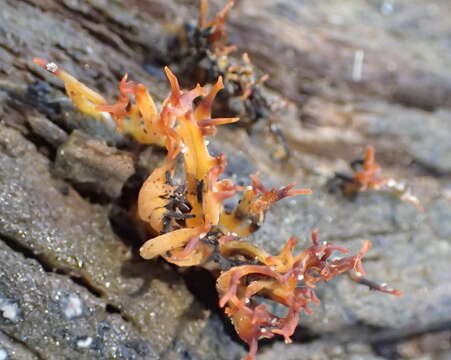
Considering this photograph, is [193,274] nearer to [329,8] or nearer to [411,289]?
[411,289]

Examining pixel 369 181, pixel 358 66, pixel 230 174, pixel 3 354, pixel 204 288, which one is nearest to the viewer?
pixel 3 354

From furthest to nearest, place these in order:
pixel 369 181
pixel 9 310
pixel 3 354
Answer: pixel 369 181
pixel 9 310
pixel 3 354

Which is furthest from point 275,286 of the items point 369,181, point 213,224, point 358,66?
point 358,66

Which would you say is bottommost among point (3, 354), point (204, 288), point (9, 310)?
point (204, 288)

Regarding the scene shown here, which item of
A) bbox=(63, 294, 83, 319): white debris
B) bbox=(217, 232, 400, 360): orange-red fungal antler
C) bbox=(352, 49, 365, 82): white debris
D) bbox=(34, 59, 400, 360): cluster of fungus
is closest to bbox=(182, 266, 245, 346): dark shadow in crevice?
bbox=(34, 59, 400, 360): cluster of fungus

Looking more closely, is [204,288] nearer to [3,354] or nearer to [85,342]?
[85,342]
